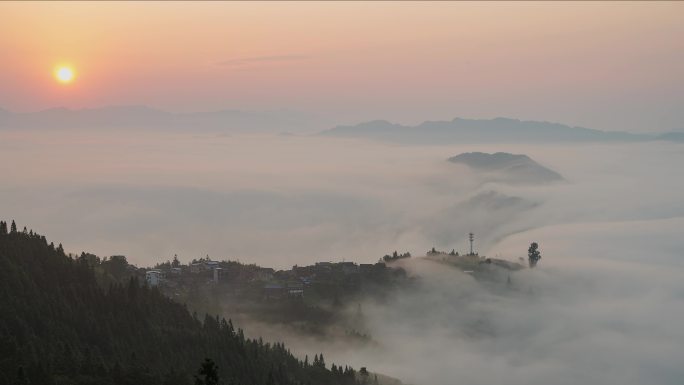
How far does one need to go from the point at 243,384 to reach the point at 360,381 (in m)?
38.1

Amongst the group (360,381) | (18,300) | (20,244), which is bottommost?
(360,381)

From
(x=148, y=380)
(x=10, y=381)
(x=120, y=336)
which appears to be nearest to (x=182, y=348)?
(x=120, y=336)

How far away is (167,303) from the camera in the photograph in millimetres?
171375

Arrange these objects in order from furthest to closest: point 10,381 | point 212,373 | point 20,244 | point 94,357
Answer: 1. point 20,244
2. point 94,357
3. point 10,381
4. point 212,373

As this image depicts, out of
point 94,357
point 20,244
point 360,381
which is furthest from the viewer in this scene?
point 360,381

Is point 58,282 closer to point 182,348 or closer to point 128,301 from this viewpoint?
point 128,301

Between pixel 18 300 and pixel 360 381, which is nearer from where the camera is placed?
pixel 18 300

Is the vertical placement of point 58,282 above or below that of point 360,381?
above

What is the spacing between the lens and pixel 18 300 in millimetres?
143750

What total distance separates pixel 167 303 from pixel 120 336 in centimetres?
2078

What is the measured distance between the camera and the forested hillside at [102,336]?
122625mm

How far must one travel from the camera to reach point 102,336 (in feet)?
485

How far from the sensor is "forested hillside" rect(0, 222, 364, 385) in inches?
4828

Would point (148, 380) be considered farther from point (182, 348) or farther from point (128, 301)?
point (128, 301)
